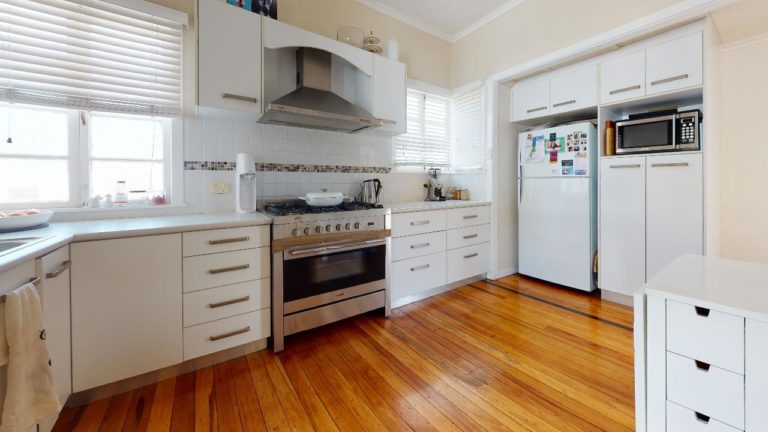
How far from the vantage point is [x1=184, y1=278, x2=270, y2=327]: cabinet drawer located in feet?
5.61

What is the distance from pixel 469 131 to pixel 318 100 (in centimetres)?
187

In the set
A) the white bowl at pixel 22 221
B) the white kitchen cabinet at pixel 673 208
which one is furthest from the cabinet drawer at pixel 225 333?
the white kitchen cabinet at pixel 673 208

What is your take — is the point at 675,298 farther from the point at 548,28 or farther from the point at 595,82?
the point at 548,28

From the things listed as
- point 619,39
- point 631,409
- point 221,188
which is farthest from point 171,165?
point 619,39

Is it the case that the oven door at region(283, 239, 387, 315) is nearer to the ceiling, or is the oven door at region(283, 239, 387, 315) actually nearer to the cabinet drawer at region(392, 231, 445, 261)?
the cabinet drawer at region(392, 231, 445, 261)

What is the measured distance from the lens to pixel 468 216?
310 cm

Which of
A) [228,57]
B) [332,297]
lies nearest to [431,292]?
[332,297]

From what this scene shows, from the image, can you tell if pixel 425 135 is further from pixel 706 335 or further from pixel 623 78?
pixel 706 335

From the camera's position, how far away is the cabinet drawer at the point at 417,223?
2.57 m

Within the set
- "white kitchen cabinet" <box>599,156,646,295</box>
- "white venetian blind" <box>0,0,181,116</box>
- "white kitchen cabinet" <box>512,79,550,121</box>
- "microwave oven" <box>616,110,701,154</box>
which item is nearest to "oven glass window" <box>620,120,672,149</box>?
"microwave oven" <box>616,110,701,154</box>

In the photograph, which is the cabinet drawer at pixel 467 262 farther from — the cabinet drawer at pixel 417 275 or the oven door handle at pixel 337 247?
the oven door handle at pixel 337 247

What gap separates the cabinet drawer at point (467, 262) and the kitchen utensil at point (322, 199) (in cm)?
125

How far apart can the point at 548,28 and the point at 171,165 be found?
11.0 ft

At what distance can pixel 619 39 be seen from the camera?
7.78 ft
